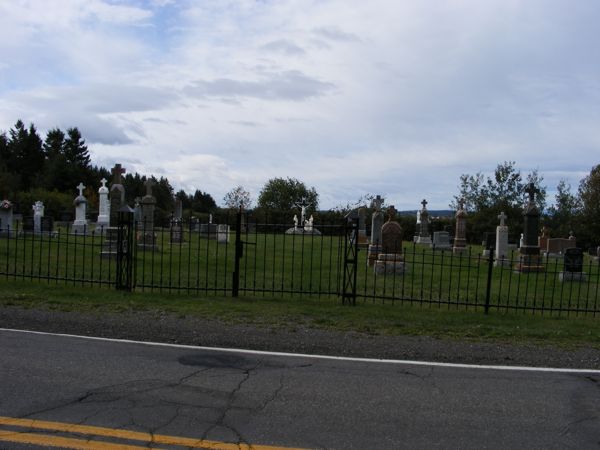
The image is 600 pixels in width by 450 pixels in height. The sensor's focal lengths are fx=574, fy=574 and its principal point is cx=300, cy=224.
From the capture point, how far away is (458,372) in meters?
6.79

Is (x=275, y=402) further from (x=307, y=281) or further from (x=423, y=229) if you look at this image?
(x=423, y=229)

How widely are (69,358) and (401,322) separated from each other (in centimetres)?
541

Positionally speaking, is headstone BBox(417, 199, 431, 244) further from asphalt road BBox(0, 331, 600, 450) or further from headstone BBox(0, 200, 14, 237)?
asphalt road BBox(0, 331, 600, 450)

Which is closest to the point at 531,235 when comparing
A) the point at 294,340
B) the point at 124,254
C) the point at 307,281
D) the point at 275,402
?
the point at 307,281

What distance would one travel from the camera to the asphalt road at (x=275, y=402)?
450 centimetres

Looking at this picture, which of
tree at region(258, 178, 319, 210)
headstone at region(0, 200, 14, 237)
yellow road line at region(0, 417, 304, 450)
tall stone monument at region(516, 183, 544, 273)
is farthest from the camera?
tree at region(258, 178, 319, 210)

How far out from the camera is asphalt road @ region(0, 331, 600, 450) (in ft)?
14.8

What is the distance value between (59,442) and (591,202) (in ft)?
190

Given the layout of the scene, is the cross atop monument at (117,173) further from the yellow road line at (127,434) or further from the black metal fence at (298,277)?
the yellow road line at (127,434)

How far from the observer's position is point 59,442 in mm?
4199

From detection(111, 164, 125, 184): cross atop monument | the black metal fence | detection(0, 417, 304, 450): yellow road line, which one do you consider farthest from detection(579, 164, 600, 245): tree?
detection(0, 417, 304, 450): yellow road line

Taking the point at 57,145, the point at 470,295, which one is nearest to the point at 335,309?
the point at 470,295

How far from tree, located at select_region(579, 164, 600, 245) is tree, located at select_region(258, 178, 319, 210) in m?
35.4

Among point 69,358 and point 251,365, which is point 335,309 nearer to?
point 251,365
